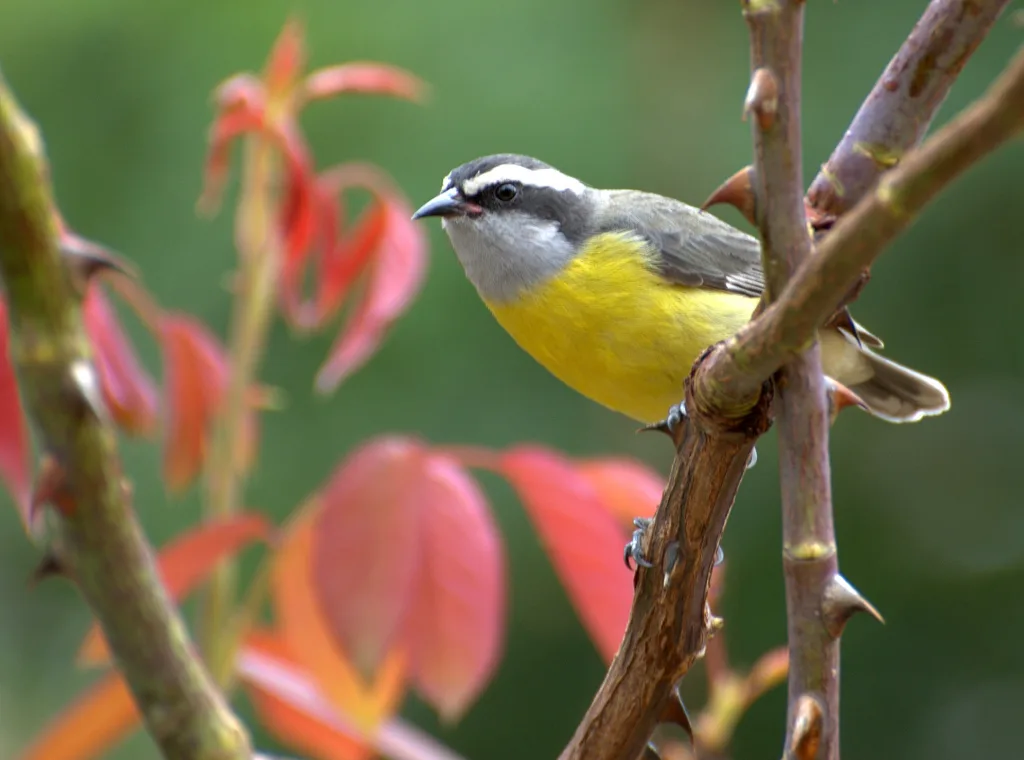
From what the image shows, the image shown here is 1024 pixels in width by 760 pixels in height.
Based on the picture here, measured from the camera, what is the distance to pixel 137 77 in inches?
186

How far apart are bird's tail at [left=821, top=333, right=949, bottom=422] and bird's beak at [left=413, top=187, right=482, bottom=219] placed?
3.42ft

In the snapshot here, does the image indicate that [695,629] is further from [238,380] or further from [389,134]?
[389,134]

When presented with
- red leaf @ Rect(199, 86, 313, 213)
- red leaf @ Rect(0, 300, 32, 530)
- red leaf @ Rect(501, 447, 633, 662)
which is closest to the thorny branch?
red leaf @ Rect(501, 447, 633, 662)

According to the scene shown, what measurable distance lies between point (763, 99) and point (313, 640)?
1671mm

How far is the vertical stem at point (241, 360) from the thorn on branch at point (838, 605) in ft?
4.40

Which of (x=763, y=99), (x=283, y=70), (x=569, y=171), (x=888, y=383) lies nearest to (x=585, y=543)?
(x=283, y=70)

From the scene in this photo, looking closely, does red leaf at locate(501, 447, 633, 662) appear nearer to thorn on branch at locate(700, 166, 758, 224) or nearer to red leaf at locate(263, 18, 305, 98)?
red leaf at locate(263, 18, 305, 98)

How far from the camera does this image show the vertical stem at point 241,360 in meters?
2.29

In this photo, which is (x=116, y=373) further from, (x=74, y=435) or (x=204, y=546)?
(x=74, y=435)

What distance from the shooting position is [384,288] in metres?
2.23

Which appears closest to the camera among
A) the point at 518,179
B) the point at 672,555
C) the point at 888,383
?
the point at 672,555

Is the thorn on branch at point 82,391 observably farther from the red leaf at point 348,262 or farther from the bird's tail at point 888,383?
the bird's tail at point 888,383

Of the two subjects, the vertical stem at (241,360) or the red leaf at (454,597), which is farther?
the vertical stem at (241,360)

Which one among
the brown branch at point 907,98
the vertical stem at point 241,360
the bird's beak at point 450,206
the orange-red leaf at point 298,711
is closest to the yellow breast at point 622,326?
the bird's beak at point 450,206
